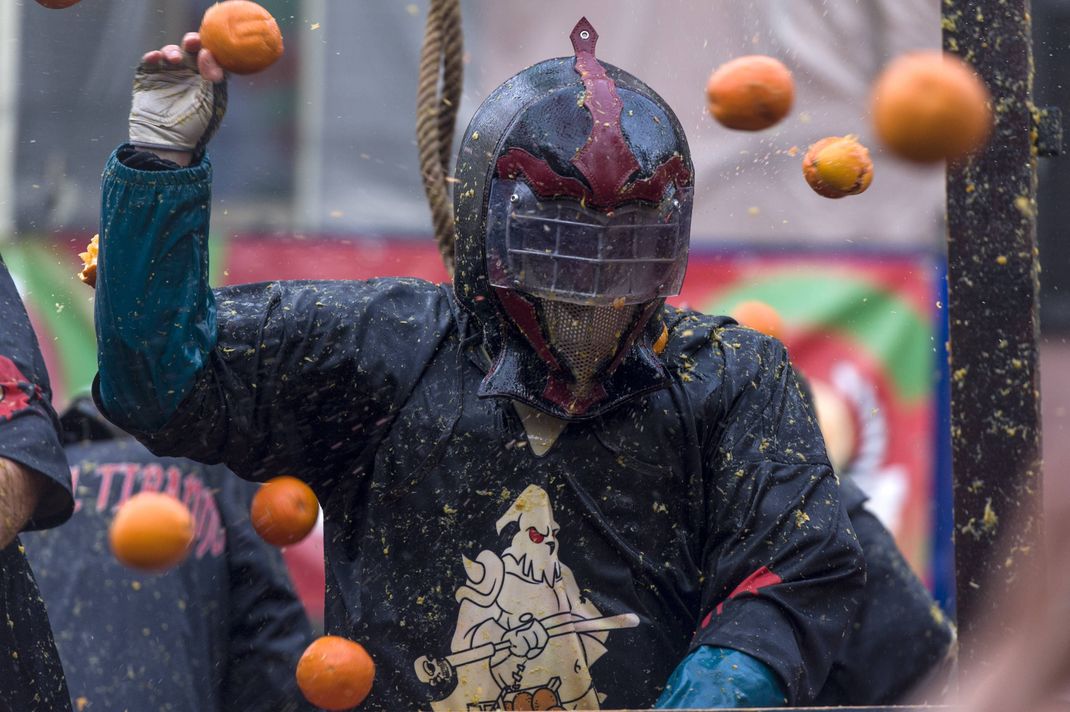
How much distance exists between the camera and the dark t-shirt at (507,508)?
3146 mm

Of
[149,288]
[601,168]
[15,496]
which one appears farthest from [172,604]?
[601,168]

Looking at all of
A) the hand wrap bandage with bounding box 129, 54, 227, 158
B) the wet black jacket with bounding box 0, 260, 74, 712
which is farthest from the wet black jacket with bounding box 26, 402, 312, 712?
the hand wrap bandage with bounding box 129, 54, 227, 158

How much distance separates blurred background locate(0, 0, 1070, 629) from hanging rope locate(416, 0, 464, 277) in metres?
2.15

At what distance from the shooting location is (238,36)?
295 cm

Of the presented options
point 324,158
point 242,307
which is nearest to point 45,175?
point 324,158

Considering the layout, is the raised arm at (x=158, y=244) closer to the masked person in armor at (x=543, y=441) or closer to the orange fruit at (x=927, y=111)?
the masked person in armor at (x=543, y=441)

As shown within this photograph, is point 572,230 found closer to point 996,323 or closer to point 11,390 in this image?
point 996,323

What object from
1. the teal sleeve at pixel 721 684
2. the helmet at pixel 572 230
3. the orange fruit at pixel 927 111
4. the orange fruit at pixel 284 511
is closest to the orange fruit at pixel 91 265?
the orange fruit at pixel 284 511

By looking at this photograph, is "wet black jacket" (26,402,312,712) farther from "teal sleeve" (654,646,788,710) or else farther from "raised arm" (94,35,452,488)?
"teal sleeve" (654,646,788,710)

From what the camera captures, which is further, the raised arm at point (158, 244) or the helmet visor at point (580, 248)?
the helmet visor at point (580, 248)

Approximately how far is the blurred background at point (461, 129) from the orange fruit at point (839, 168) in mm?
2587

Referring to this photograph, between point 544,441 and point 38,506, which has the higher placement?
point 544,441

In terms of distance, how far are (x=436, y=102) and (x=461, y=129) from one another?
2.43 meters

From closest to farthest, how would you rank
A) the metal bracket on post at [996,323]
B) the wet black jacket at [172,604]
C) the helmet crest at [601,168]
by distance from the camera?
the metal bracket on post at [996,323] → the helmet crest at [601,168] → the wet black jacket at [172,604]
